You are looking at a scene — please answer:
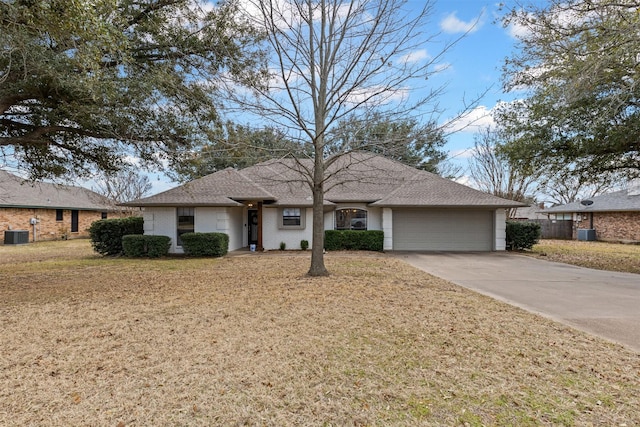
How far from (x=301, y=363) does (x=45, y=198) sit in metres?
27.5

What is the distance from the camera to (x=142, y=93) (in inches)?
298

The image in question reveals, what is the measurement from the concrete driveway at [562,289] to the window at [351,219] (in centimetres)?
440

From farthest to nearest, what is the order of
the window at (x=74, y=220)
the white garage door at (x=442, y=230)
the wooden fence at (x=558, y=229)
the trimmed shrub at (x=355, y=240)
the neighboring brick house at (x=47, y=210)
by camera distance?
the wooden fence at (x=558, y=229), the window at (x=74, y=220), the neighboring brick house at (x=47, y=210), the white garage door at (x=442, y=230), the trimmed shrub at (x=355, y=240)

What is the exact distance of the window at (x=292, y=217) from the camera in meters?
16.5

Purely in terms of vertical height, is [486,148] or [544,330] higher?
[486,148]

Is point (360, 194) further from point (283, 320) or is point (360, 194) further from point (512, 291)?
point (283, 320)

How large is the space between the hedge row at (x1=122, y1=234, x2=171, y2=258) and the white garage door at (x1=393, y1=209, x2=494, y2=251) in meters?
10.5

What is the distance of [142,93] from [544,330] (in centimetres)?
856

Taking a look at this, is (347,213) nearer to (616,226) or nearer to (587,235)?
(587,235)

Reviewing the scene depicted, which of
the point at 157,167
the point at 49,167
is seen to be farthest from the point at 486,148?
the point at 49,167

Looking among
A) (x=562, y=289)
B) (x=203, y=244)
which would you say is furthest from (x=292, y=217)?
(x=562, y=289)

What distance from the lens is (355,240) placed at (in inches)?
642

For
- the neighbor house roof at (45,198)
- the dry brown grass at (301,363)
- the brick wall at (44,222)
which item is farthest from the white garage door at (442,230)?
the brick wall at (44,222)

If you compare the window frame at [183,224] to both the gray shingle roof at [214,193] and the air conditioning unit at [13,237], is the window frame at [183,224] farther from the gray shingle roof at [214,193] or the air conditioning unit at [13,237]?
the air conditioning unit at [13,237]
